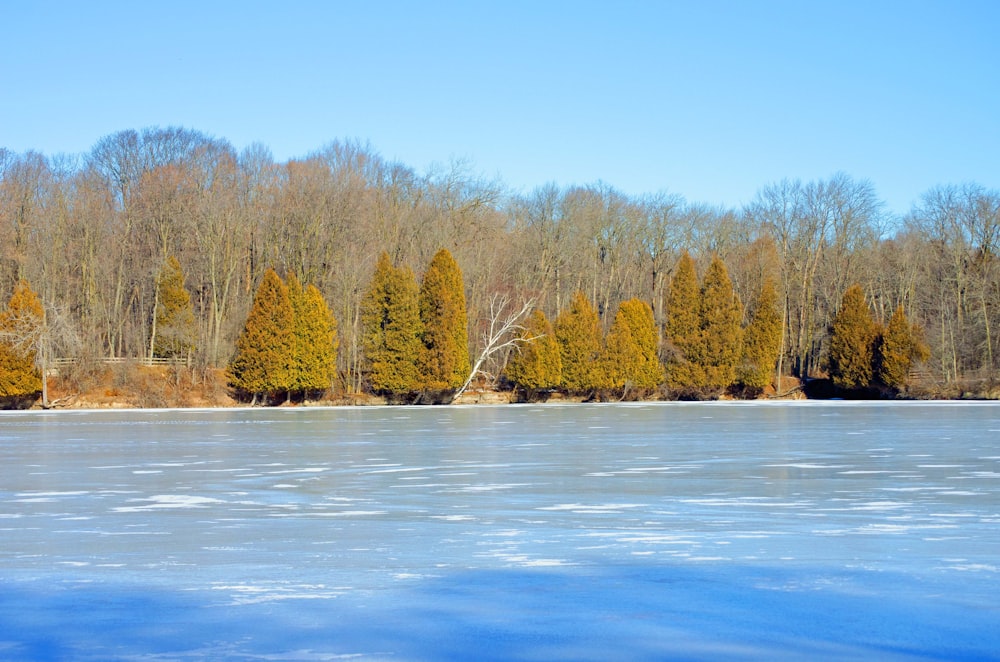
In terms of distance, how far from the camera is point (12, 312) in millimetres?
50719

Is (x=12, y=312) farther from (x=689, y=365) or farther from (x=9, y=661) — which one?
(x=9, y=661)

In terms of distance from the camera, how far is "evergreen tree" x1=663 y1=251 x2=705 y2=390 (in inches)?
2532

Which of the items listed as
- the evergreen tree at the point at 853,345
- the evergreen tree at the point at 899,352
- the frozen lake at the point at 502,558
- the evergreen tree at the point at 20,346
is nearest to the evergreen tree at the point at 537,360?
the evergreen tree at the point at 853,345

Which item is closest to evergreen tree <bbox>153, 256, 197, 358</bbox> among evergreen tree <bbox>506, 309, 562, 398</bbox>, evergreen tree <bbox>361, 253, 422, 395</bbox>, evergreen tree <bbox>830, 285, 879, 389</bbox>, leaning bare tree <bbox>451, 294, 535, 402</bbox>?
evergreen tree <bbox>361, 253, 422, 395</bbox>

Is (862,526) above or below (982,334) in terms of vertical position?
below

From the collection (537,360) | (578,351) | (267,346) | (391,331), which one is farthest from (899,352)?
(267,346)

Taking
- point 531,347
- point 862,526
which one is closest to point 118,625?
point 862,526

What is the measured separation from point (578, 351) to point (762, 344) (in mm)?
12959

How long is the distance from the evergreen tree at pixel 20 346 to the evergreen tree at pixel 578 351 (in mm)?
28232

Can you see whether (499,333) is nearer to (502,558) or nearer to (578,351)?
(578,351)

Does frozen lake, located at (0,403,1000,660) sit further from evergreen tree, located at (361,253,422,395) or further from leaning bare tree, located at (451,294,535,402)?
leaning bare tree, located at (451,294,535,402)

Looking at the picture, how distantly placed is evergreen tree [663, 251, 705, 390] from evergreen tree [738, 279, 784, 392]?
337 centimetres

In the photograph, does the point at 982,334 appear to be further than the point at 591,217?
No

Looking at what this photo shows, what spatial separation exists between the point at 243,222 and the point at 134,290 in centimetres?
760
